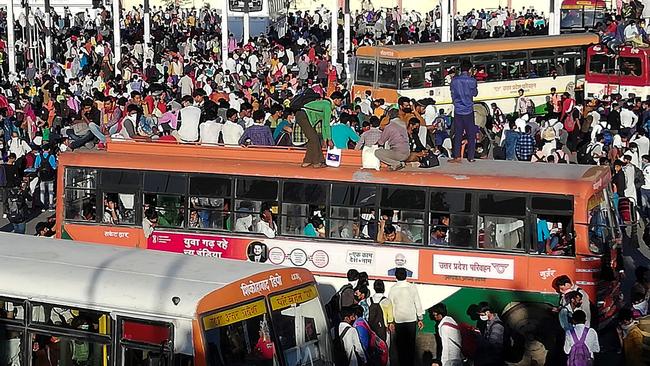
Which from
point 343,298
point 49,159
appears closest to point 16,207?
point 49,159

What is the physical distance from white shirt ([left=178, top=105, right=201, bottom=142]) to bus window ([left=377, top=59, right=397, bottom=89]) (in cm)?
1142

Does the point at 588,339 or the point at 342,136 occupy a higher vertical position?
the point at 342,136

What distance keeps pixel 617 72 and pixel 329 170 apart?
1884cm

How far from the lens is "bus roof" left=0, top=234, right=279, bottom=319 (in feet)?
31.2

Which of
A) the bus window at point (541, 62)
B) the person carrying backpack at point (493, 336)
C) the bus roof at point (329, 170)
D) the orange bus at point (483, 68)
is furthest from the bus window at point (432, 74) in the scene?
the person carrying backpack at point (493, 336)

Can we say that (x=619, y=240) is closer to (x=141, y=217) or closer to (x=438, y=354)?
(x=438, y=354)

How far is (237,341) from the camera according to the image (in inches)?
376

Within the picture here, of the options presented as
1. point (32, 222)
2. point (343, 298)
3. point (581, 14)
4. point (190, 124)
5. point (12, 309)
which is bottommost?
point (32, 222)

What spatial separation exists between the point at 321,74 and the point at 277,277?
24.5 meters

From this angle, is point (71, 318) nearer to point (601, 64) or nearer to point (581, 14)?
point (601, 64)

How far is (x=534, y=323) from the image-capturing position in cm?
1326

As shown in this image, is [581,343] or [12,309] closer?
[12,309]

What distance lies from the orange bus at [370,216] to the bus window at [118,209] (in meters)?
0.02

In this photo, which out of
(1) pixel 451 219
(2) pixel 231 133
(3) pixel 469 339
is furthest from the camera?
(2) pixel 231 133
